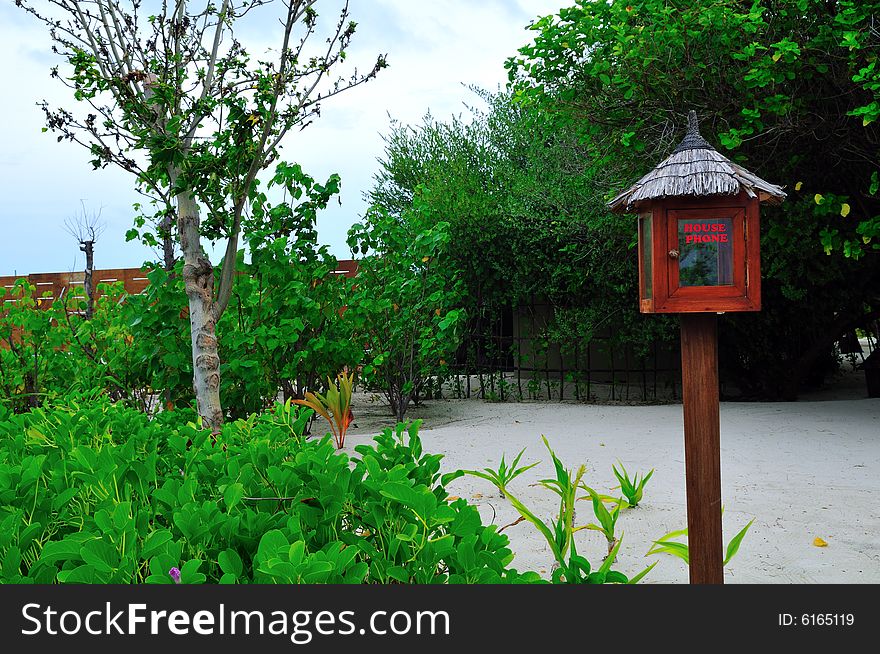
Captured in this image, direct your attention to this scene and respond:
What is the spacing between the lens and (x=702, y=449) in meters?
3.09

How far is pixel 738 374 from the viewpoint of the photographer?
9.87 meters

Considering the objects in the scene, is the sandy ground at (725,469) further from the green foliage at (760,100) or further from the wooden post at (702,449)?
the green foliage at (760,100)

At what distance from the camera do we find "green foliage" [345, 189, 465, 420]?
24.2 ft

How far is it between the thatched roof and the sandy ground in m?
1.74

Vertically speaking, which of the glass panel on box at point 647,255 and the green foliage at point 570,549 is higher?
the glass panel on box at point 647,255

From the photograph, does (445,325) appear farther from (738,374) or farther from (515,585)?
(515,585)

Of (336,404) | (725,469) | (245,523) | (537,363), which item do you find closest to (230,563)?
(245,523)

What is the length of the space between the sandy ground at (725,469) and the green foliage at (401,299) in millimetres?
A: 638

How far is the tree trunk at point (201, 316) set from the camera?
4.20 metres

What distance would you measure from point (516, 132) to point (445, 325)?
1067 centimetres

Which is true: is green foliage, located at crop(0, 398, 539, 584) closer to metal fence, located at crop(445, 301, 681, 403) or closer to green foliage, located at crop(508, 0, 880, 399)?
green foliage, located at crop(508, 0, 880, 399)

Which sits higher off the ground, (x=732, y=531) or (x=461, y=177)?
(x=461, y=177)

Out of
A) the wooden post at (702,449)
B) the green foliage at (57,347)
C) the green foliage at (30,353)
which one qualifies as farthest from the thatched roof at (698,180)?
the green foliage at (30,353)

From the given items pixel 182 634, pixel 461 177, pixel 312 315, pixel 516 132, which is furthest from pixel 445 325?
pixel 516 132
